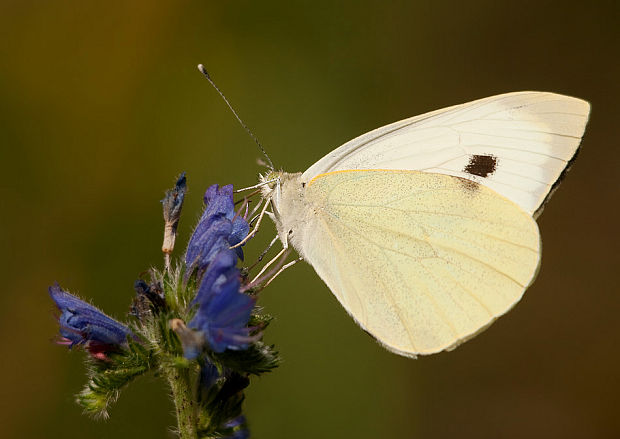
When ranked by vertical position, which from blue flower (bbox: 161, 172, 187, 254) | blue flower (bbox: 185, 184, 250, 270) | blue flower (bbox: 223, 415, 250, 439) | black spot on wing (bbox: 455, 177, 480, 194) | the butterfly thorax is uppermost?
blue flower (bbox: 161, 172, 187, 254)

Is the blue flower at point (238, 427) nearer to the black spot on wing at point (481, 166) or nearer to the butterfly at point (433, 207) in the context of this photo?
the butterfly at point (433, 207)

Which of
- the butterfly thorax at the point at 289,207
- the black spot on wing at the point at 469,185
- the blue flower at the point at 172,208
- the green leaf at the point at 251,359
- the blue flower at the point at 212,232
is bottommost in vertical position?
the black spot on wing at the point at 469,185

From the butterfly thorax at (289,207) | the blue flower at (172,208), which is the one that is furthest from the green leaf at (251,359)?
the butterfly thorax at (289,207)

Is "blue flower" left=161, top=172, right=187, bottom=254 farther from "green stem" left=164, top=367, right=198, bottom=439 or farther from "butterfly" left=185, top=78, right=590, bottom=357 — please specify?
"green stem" left=164, top=367, right=198, bottom=439

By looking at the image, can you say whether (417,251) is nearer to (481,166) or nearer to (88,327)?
(481,166)

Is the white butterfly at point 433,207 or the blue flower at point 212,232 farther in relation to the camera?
the white butterfly at point 433,207

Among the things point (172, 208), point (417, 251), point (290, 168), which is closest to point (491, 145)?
point (417, 251)

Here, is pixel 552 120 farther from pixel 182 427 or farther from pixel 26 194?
pixel 26 194

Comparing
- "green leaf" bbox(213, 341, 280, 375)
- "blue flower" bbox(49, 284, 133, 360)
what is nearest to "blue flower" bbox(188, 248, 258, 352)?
"green leaf" bbox(213, 341, 280, 375)
